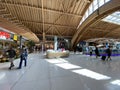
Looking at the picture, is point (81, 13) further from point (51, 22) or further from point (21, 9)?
point (21, 9)

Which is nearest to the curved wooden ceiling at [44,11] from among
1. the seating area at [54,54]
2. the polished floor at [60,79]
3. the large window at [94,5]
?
the large window at [94,5]

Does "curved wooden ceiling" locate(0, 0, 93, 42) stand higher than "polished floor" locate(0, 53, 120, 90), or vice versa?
"curved wooden ceiling" locate(0, 0, 93, 42)

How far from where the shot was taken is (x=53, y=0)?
1573 centimetres

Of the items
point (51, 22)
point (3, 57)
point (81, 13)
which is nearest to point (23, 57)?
point (3, 57)

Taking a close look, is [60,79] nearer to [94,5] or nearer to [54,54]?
[54,54]

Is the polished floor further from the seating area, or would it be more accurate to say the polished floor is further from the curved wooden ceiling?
the curved wooden ceiling

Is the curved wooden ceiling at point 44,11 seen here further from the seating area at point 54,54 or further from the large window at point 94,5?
the seating area at point 54,54

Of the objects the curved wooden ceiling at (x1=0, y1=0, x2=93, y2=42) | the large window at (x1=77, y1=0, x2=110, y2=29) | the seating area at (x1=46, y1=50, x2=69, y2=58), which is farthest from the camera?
the curved wooden ceiling at (x1=0, y1=0, x2=93, y2=42)

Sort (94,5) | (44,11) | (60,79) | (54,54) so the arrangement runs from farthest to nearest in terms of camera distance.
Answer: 1. (44,11)
2. (94,5)
3. (54,54)
4. (60,79)

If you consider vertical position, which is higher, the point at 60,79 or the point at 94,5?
the point at 94,5

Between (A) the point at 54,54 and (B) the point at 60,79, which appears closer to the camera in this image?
(B) the point at 60,79

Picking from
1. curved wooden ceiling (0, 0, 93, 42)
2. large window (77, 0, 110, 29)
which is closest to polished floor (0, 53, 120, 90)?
curved wooden ceiling (0, 0, 93, 42)

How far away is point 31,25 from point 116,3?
17.3 m

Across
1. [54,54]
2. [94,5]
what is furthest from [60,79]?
[94,5]
